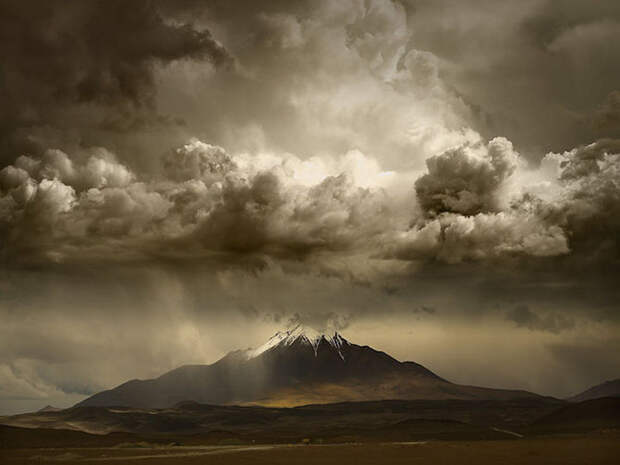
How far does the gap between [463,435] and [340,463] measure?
10372 cm

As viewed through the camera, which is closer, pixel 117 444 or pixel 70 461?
pixel 70 461

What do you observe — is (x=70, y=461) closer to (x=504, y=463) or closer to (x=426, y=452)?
(x=426, y=452)

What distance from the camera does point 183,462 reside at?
4350 inches

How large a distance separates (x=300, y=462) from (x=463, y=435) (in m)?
102

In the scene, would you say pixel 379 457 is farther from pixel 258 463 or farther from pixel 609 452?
pixel 609 452

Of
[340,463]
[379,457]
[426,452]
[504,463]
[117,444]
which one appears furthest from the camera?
[117,444]

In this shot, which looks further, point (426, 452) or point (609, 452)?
point (426, 452)

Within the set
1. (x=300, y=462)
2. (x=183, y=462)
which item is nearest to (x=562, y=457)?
(x=300, y=462)

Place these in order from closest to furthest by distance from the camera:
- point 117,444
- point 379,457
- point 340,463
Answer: point 340,463
point 379,457
point 117,444

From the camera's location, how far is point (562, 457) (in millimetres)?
101875

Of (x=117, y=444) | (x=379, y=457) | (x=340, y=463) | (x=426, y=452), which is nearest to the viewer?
(x=340, y=463)

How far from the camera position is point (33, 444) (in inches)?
7603

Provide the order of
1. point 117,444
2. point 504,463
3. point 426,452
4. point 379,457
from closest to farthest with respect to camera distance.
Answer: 1. point 504,463
2. point 379,457
3. point 426,452
4. point 117,444

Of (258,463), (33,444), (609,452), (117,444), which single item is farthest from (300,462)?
(33,444)
